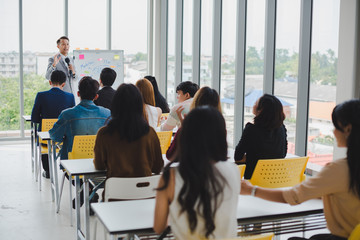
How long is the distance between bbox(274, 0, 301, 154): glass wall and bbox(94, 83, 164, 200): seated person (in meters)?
3.20

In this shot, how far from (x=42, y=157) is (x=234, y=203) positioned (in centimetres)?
452

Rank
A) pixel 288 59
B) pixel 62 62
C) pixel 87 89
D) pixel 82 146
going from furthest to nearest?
pixel 62 62, pixel 288 59, pixel 87 89, pixel 82 146

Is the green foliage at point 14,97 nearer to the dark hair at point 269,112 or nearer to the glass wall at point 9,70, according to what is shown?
the glass wall at point 9,70

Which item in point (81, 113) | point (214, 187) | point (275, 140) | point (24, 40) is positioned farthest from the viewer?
point (24, 40)

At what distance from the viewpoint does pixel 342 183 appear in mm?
2152

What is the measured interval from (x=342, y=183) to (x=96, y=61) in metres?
7.67

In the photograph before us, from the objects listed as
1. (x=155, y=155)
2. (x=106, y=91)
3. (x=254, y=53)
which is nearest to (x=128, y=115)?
(x=155, y=155)

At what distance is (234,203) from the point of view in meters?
2.07

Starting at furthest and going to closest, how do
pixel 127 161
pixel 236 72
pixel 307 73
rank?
pixel 236 72 < pixel 307 73 < pixel 127 161

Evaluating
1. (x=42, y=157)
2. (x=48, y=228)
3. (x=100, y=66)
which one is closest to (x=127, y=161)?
(x=48, y=228)

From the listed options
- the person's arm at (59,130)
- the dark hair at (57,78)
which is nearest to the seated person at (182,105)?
the person's arm at (59,130)

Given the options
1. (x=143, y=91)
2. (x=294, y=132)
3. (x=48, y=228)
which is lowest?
(x=48, y=228)

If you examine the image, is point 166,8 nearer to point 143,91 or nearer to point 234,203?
point 143,91

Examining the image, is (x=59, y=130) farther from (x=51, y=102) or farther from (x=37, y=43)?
(x=37, y=43)
